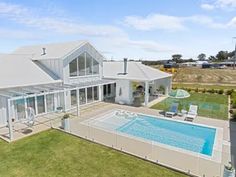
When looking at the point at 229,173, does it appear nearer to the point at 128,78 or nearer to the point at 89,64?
the point at 128,78

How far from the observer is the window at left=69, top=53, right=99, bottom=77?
74.1 feet

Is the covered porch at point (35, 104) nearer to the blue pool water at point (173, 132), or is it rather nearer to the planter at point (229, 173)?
the blue pool water at point (173, 132)

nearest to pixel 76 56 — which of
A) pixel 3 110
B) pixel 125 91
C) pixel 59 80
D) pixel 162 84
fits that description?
pixel 59 80

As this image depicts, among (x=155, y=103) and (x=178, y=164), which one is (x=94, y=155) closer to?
(x=178, y=164)

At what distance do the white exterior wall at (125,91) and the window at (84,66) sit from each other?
385 centimetres

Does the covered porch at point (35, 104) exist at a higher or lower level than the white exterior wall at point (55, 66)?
lower

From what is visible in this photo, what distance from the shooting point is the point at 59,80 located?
20922mm

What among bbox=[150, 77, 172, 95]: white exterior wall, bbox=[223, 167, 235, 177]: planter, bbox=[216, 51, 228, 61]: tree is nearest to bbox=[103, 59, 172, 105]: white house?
bbox=[150, 77, 172, 95]: white exterior wall

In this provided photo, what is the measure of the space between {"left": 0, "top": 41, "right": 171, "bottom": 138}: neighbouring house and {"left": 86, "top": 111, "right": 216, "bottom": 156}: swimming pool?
4.57 meters

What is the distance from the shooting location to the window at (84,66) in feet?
74.1

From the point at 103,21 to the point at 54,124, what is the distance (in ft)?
59.3

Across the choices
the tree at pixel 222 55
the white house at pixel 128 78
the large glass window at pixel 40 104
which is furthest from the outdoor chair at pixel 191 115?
the tree at pixel 222 55

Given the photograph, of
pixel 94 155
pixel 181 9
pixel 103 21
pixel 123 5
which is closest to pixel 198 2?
pixel 181 9

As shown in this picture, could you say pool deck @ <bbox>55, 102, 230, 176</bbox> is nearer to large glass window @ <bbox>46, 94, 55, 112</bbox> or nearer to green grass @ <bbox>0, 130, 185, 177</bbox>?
green grass @ <bbox>0, 130, 185, 177</bbox>
